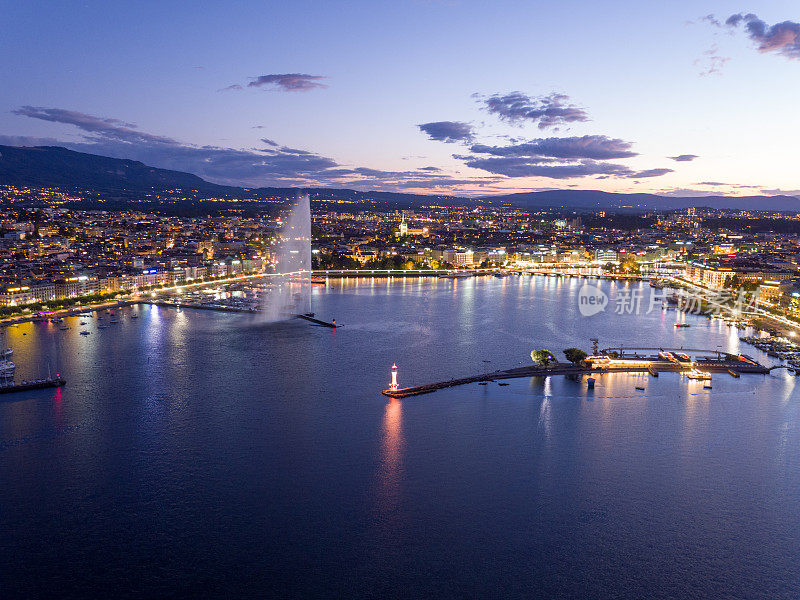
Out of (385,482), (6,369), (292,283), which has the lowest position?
(292,283)

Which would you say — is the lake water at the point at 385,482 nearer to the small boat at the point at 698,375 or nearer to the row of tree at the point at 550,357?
the small boat at the point at 698,375

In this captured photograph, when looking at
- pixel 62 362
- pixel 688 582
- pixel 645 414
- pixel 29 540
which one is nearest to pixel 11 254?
pixel 62 362
